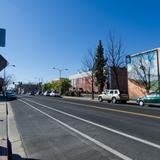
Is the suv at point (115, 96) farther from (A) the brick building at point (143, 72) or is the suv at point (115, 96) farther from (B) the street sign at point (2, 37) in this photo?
(B) the street sign at point (2, 37)

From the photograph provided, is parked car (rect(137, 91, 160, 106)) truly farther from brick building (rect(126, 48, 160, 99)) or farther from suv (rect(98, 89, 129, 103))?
brick building (rect(126, 48, 160, 99))

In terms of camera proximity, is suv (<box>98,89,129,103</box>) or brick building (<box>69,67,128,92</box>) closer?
suv (<box>98,89,129,103</box>)

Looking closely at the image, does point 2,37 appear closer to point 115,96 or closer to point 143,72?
point 115,96

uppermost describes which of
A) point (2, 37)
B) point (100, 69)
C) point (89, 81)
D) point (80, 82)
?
point (100, 69)

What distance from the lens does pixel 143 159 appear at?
827 centimetres

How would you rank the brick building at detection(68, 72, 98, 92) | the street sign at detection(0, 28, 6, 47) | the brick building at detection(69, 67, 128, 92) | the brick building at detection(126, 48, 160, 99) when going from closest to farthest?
the street sign at detection(0, 28, 6, 47) < the brick building at detection(126, 48, 160, 99) < the brick building at detection(69, 67, 128, 92) < the brick building at detection(68, 72, 98, 92)

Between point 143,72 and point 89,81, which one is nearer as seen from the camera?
point 143,72

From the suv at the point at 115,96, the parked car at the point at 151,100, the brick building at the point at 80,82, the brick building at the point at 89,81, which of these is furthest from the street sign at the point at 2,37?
the brick building at the point at 80,82

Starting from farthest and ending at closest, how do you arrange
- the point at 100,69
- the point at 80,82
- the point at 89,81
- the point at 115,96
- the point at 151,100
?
1. the point at 80,82
2. the point at 89,81
3. the point at 100,69
4. the point at 115,96
5. the point at 151,100

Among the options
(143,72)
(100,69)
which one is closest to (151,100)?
(143,72)

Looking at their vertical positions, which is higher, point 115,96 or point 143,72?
point 143,72

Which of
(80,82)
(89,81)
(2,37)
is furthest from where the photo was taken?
(80,82)

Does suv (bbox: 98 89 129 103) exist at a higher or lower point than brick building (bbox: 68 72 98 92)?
lower

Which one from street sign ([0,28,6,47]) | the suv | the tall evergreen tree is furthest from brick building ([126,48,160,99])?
street sign ([0,28,6,47])
